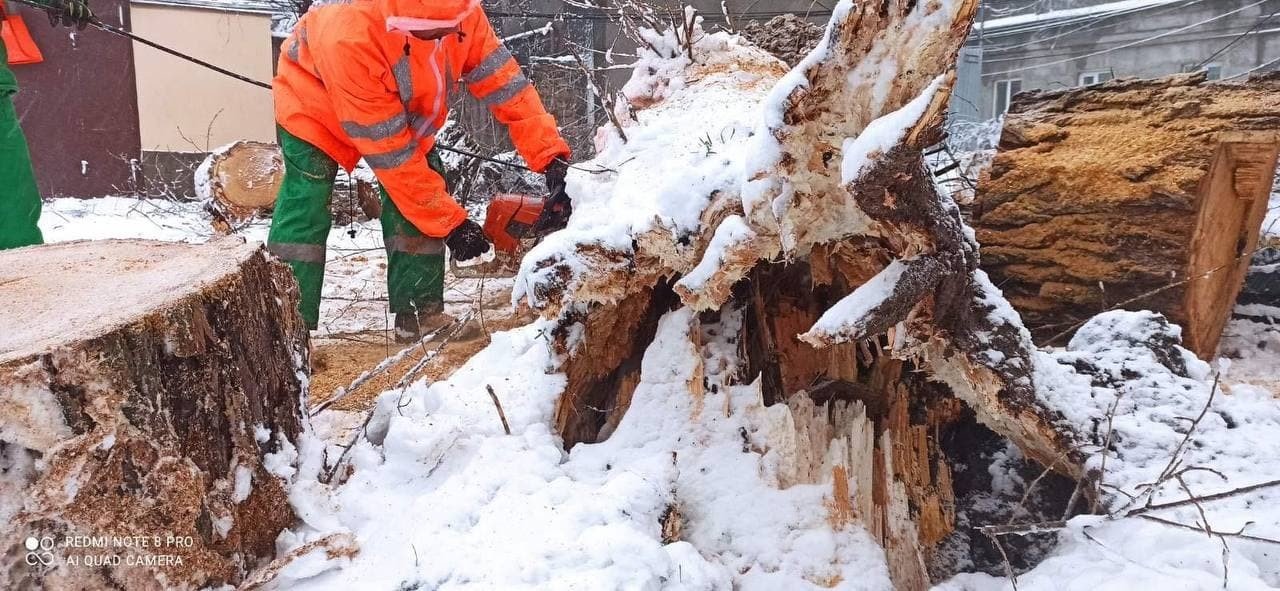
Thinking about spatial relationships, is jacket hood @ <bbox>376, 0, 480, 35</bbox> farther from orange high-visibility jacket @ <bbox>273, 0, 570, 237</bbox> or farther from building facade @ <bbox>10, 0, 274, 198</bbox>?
building facade @ <bbox>10, 0, 274, 198</bbox>

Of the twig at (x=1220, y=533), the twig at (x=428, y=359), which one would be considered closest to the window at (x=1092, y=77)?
the twig at (x=428, y=359)

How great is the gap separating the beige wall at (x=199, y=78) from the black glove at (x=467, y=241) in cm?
585

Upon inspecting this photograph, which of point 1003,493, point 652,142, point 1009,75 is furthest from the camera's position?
point 1009,75

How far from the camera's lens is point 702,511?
5.77 feet

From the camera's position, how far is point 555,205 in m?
3.29

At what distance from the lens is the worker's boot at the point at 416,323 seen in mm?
3561

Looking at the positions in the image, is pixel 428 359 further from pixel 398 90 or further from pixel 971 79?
pixel 971 79

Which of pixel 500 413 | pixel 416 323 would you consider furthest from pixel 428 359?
pixel 416 323

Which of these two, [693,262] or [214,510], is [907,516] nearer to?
[693,262]

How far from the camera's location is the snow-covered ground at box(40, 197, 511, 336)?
13.3ft

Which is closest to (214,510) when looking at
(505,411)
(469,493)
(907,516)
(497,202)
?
(469,493)

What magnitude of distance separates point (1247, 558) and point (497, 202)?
297 cm

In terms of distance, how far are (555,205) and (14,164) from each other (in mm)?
2412

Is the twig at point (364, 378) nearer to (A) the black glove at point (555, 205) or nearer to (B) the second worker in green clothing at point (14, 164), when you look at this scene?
(A) the black glove at point (555, 205)
